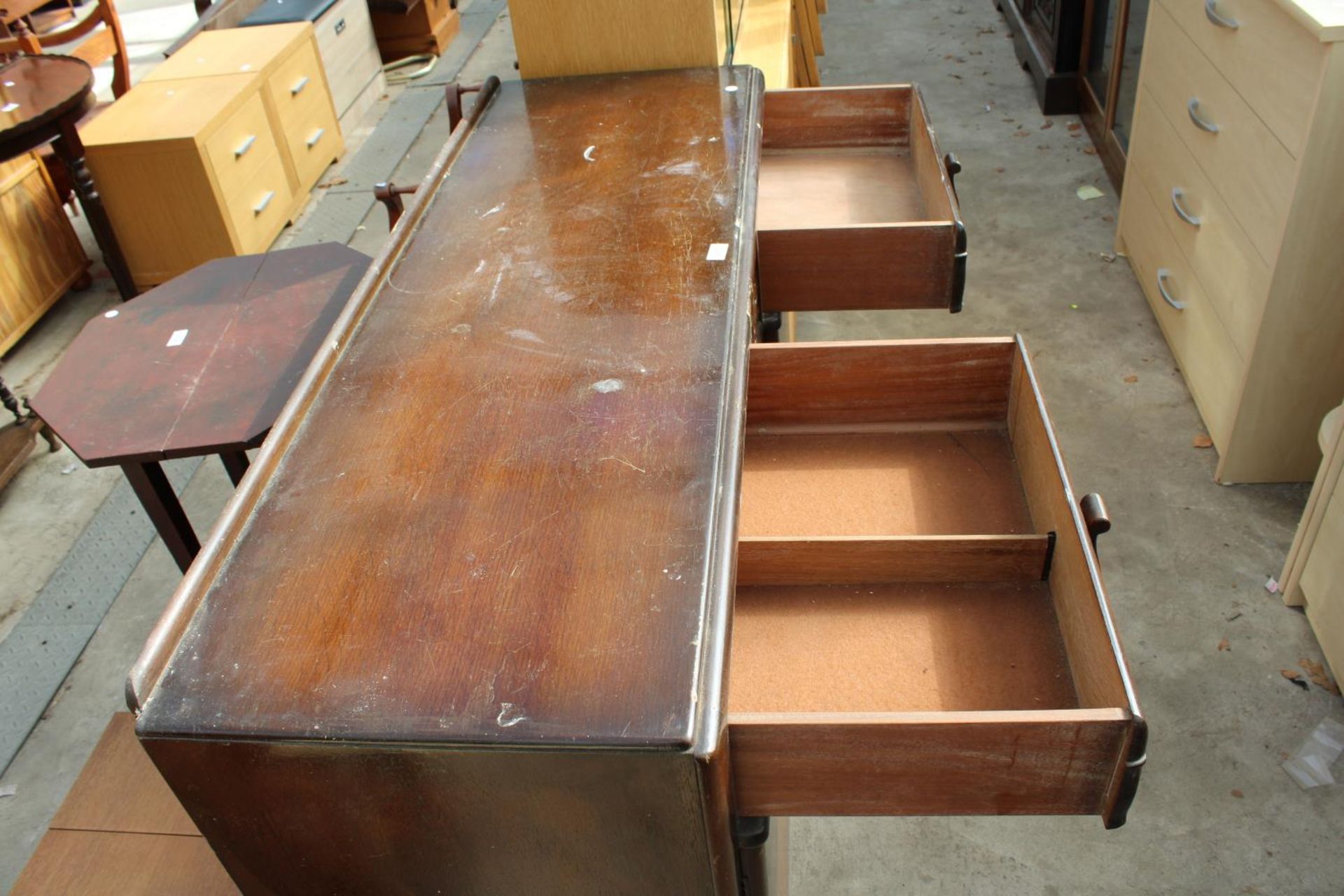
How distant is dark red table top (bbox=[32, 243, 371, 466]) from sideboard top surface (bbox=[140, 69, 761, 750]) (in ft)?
1.39

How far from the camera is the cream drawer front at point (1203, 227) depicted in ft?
8.19

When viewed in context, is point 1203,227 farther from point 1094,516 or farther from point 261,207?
point 261,207

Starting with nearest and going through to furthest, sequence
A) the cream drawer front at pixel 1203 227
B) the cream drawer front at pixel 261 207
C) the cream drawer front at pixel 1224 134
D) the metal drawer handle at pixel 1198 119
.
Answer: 1. the cream drawer front at pixel 1224 134
2. the cream drawer front at pixel 1203 227
3. the metal drawer handle at pixel 1198 119
4. the cream drawer front at pixel 261 207

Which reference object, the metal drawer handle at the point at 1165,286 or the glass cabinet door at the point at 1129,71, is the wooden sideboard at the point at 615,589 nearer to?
the metal drawer handle at the point at 1165,286

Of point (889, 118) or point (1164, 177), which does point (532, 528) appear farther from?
point (1164, 177)

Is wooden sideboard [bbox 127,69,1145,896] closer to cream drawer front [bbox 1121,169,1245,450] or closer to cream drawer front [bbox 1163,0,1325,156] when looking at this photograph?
cream drawer front [bbox 1163,0,1325,156]

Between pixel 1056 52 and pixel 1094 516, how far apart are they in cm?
370

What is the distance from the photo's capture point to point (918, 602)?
1.63 metres

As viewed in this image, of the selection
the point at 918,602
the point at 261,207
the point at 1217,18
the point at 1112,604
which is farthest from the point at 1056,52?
the point at 918,602

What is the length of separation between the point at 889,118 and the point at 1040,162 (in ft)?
6.15

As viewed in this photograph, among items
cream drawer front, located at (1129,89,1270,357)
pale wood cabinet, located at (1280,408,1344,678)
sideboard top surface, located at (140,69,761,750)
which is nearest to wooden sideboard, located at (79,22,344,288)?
sideboard top surface, located at (140,69,761,750)

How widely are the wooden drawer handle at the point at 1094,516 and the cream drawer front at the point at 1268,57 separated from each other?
128 cm

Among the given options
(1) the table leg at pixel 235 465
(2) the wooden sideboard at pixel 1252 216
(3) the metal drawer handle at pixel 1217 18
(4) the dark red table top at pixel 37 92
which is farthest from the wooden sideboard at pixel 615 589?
(4) the dark red table top at pixel 37 92

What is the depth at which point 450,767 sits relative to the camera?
1078 millimetres
